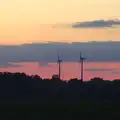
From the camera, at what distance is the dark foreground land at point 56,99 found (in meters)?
84.8

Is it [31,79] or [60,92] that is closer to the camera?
[60,92]

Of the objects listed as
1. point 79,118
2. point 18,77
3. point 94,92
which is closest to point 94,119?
point 79,118

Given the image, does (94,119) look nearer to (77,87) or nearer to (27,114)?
(27,114)

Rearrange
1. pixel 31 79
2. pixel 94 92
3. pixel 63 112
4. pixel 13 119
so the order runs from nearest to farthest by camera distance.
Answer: pixel 13 119 < pixel 63 112 < pixel 94 92 < pixel 31 79

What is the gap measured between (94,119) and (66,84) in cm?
9042

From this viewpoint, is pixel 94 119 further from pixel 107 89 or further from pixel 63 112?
pixel 107 89

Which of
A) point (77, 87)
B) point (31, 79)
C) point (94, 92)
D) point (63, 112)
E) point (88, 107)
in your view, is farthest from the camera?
point (31, 79)

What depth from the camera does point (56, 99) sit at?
4953 inches

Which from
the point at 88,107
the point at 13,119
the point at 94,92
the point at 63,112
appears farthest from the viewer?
the point at 94,92

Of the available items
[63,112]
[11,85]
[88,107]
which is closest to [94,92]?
[11,85]

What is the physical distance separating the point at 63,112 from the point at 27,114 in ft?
18.0

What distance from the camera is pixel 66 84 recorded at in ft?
563

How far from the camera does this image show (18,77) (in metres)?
165

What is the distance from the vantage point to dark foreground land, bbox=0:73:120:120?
278 feet
